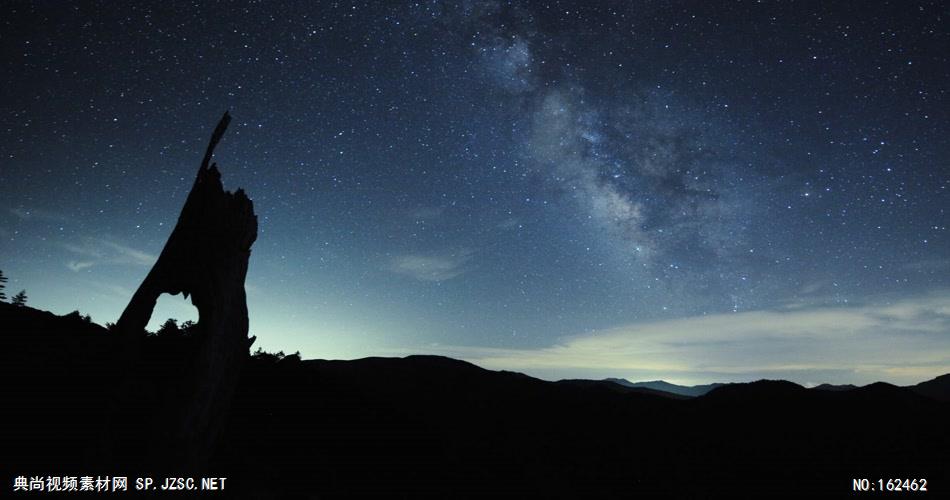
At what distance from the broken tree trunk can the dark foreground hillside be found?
0.23 m

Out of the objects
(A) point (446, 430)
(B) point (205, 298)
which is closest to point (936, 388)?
(A) point (446, 430)

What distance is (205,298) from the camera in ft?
19.9

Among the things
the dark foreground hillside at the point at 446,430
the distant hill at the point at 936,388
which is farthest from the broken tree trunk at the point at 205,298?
the distant hill at the point at 936,388

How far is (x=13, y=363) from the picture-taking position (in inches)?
371

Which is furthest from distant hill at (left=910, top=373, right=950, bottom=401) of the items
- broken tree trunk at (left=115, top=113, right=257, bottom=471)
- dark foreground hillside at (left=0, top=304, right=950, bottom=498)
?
broken tree trunk at (left=115, top=113, right=257, bottom=471)

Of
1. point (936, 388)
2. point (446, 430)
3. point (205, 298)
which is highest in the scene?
point (205, 298)

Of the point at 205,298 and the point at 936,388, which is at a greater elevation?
the point at 205,298

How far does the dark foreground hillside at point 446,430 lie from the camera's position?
26.5 ft

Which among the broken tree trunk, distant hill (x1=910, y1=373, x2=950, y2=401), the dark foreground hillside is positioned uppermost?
the broken tree trunk

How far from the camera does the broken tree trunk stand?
18.6 ft

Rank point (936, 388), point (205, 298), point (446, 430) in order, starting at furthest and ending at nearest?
point (936, 388) → point (446, 430) → point (205, 298)

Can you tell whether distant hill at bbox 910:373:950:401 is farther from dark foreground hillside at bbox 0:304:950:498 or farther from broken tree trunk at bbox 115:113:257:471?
broken tree trunk at bbox 115:113:257:471

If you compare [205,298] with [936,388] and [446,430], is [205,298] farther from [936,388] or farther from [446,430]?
[936,388]

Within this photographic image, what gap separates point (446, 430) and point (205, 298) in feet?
71.4
